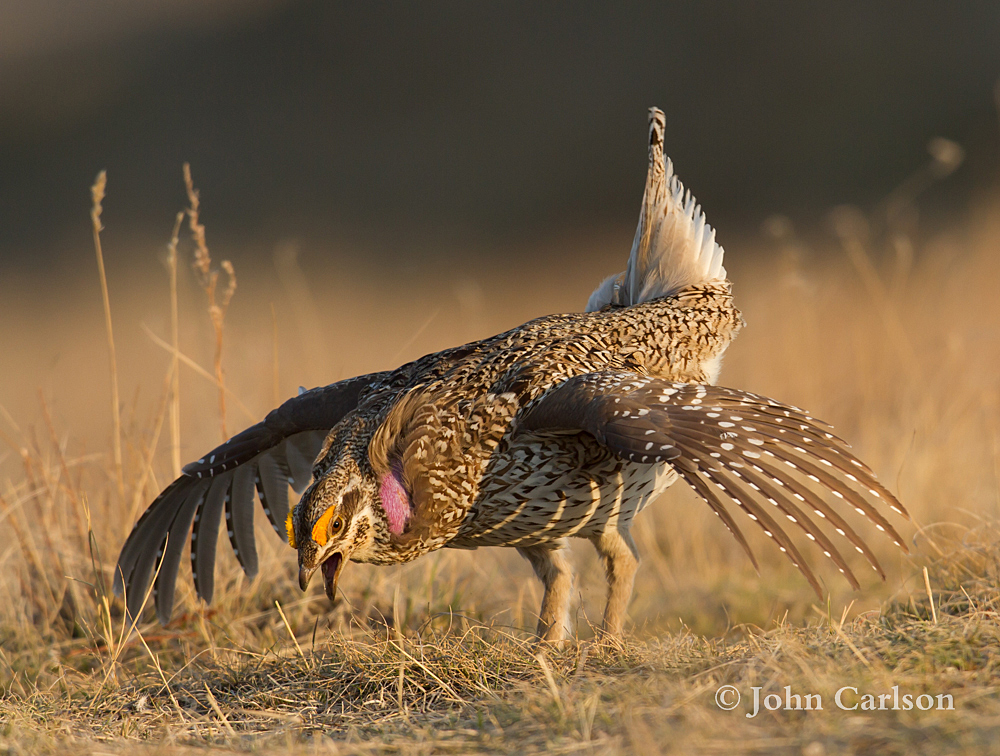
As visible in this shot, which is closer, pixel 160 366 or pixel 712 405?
pixel 712 405

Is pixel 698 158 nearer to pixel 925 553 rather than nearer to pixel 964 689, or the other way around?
pixel 925 553

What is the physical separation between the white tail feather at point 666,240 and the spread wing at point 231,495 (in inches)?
52.8

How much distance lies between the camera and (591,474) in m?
3.29

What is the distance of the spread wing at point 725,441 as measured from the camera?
276 centimetres

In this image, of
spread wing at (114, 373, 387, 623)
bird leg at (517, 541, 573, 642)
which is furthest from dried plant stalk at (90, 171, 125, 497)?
bird leg at (517, 541, 573, 642)

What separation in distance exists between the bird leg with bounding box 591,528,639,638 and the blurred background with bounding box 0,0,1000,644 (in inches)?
28.9

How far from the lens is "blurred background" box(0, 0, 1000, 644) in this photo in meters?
5.91

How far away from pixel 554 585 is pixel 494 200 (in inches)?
676

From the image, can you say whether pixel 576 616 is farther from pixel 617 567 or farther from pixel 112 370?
pixel 112 370

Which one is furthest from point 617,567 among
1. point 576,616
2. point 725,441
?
point 725,441

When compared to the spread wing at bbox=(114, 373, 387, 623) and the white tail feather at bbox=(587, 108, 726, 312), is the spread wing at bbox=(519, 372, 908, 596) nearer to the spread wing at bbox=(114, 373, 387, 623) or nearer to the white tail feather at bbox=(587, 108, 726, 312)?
the spread wing at bbox=(114, 373, 387, 623)

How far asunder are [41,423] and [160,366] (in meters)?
3.70

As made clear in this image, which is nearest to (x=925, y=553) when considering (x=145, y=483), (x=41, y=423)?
(x=145, y=483)

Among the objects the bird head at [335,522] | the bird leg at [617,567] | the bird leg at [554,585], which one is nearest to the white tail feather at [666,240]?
the bird leg at [617,567]
